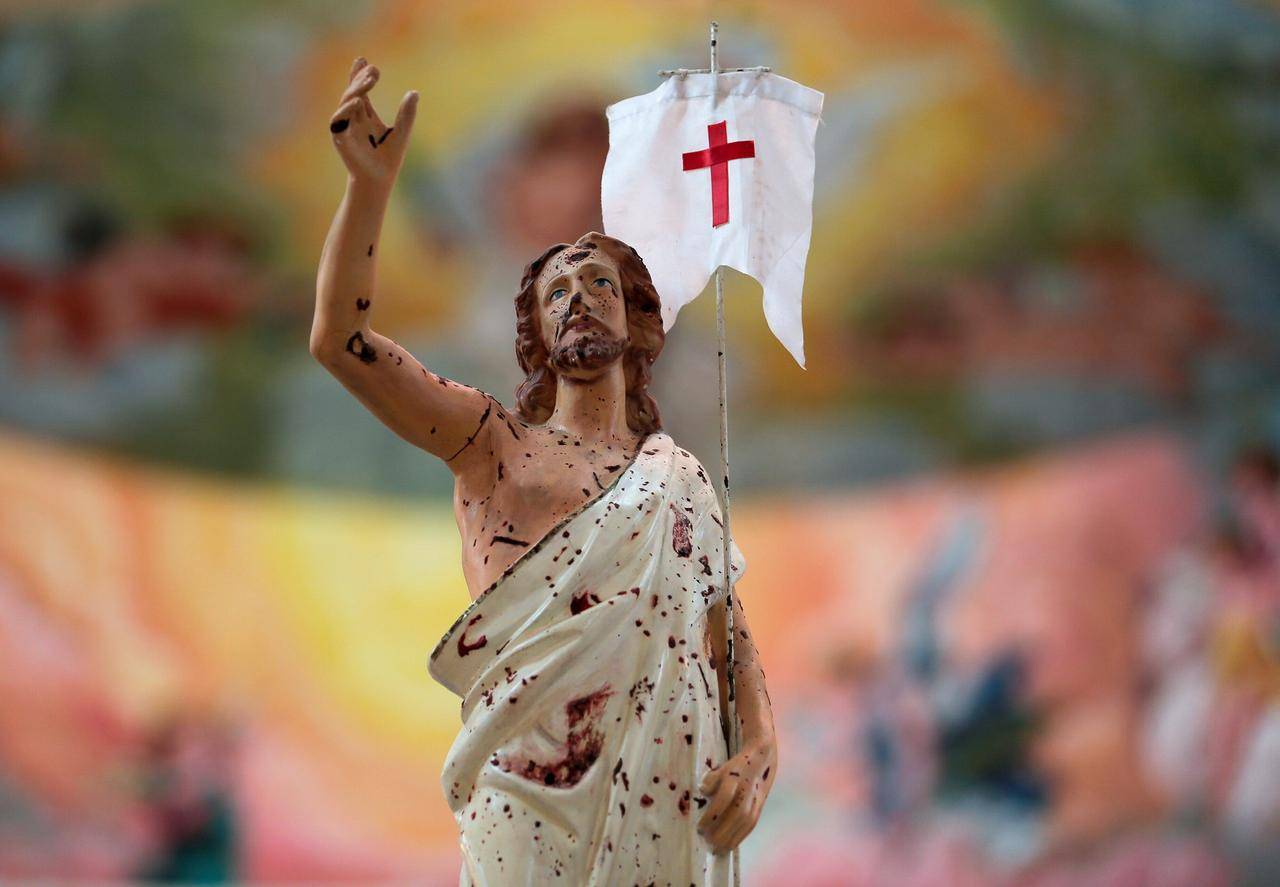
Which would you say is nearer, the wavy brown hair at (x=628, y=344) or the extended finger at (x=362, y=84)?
the extended finger at (x=362, y=84)

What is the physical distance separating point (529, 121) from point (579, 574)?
274 inches

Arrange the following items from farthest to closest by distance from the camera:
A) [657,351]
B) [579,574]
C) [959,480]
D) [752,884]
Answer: [959,480], [752,884], [657,351], [579,574]

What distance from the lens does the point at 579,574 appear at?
3.10 m

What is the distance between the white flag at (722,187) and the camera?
382 centimetres

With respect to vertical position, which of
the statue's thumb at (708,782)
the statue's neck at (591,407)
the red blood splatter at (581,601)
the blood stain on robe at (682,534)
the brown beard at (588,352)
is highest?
the brown beard at (588,352)

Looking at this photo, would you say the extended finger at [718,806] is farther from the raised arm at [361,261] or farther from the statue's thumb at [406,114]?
the statue's thumb at [406,114]

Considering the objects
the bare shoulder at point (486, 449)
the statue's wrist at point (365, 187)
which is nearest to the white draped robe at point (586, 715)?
the bare shoulder at point (486, 449)

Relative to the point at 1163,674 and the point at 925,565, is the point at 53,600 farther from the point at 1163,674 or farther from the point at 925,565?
the point at 1163,674

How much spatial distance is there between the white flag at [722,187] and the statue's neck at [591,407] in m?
0.34

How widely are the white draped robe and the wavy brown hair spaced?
0.44 meters

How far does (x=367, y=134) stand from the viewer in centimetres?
306

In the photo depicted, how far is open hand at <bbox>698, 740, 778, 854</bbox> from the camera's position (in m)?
3.06


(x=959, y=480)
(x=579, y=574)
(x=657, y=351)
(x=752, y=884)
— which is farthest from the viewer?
(x=959, y=480)

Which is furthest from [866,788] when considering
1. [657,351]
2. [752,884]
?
[657,351]
